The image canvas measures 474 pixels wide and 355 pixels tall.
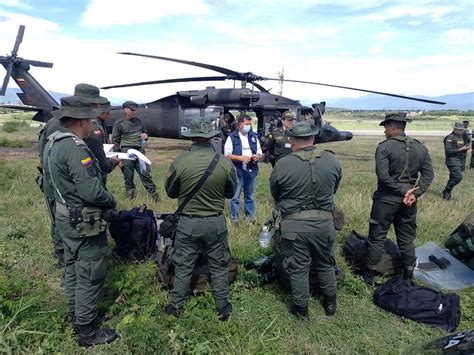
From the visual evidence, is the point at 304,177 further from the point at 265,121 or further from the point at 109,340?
the point at 265,121

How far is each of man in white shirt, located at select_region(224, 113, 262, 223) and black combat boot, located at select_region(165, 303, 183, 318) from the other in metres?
2.45

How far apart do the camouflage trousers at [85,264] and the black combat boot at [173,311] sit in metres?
0.68

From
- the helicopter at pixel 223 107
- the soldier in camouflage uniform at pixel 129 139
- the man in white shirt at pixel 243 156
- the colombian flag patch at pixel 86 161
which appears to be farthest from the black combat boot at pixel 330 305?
the helicopter at pixel 223 107

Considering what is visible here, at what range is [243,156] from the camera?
5.72 m

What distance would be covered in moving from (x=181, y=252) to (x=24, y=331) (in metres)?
1.38

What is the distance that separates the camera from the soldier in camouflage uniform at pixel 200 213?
125 inches

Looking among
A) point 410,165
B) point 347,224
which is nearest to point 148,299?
point 410,165

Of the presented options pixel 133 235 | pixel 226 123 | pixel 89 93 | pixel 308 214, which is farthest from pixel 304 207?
pixel 226 123

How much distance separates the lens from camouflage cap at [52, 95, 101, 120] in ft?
9.39

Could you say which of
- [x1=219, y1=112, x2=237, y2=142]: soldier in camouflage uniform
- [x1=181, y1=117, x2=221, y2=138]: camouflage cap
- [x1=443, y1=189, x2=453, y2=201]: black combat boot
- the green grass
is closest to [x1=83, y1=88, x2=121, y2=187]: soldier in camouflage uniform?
[x1=181, y1=117, x2=221, y2=138]: camouflage cap

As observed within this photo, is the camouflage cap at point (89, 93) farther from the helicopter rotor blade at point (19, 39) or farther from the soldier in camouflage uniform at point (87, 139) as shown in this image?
the helicopter rotor blade at point (19, 39)

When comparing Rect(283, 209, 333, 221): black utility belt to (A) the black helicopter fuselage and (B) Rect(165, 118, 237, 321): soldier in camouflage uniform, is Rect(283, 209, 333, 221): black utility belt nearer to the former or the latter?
(B) Rect(165, 118, 237, 321): soldier in camouflage uniform

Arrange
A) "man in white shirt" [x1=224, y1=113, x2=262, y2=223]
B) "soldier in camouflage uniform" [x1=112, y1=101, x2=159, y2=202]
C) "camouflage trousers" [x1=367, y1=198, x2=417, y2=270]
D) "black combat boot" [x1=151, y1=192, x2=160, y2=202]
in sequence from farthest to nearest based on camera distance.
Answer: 1. "soldier in camouflage uniform" [x1=112, y1=101, x2=159, y2=202]
2. "black combat boot" [x1=151, y1=192, x2=160, y2=202]
3. "man in white shirt" [x1=224, y1=113, x2=262, y2=223]
4. "camouflage trousers" [x1=367, y1=198, x2=417, y2=270]

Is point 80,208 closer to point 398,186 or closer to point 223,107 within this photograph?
point 398,186
